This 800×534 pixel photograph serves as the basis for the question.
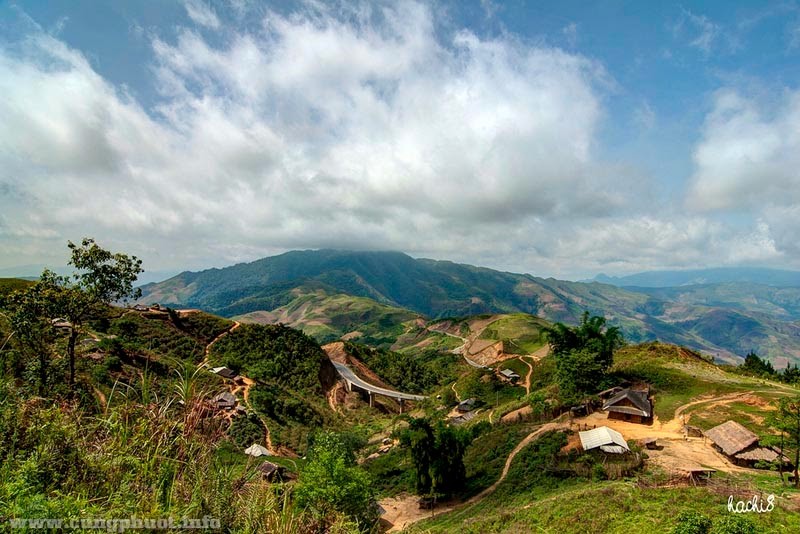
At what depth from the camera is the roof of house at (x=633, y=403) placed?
40812 mm

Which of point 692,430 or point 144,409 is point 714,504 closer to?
point 692,430

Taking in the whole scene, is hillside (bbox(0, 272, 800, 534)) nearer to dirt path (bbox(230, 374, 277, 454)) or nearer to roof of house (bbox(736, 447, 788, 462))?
dirt path (bbox(230, 374, 277, 454))

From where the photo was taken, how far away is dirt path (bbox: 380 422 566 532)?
3219 cm

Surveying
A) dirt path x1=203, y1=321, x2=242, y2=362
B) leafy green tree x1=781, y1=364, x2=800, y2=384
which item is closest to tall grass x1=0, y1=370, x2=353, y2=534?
dirt path x1=203, y1=321, x2=242, y2=362

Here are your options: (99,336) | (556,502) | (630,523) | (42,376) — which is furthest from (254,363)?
(630,523)

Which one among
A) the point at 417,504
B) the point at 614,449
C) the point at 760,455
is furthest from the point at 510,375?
the point at 760,455

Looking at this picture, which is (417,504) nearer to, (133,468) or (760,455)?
(760,455)

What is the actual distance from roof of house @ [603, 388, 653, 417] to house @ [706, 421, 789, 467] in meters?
8.15

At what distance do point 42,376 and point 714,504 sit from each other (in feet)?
111

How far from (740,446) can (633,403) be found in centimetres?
1299

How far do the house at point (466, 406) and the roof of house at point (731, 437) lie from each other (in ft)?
134

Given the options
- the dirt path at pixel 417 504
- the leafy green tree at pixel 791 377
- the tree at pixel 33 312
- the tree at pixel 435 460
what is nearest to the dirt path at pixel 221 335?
the dirt path at pixel 417 504

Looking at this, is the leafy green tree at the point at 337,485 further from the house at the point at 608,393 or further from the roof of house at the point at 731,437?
the house at the point at 608,393

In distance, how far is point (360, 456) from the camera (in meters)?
55.2
